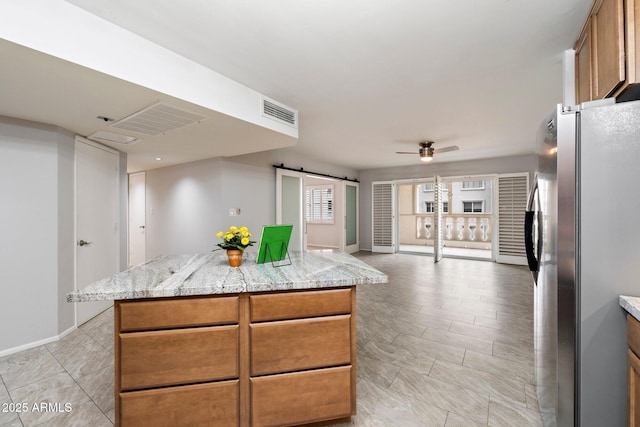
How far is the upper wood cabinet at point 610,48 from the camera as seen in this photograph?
118cm

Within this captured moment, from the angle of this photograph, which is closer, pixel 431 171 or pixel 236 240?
pixel 236 240

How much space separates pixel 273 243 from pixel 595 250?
5.66 feet

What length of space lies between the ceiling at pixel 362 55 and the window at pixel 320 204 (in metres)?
4.66

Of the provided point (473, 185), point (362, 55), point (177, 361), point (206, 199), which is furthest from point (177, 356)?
point (473, 185)

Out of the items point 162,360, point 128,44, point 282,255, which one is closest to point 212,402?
point 162,360

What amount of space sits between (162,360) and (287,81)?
7.64 feet

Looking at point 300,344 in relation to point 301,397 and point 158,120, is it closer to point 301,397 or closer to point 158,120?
point 301,397

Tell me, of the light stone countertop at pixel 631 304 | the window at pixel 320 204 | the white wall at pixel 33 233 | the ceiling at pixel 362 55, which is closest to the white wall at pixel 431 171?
the window at pixel 320 204

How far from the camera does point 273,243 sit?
193 cm

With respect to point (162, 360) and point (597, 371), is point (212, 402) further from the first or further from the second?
point (597, 371)

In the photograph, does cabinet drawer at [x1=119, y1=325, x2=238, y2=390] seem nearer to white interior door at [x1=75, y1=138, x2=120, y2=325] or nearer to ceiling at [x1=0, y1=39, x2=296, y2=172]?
ceiling at [x1=0, y1=39, x2=296, y2=172]

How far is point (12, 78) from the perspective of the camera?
1769 millimetres

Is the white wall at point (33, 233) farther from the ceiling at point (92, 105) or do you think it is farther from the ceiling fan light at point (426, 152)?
the ceiling fan light at point (426, 152)

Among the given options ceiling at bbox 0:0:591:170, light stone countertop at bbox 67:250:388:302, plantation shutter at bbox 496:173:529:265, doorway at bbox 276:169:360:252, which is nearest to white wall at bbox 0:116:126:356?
ceiling at bbox 0:0:591:170
